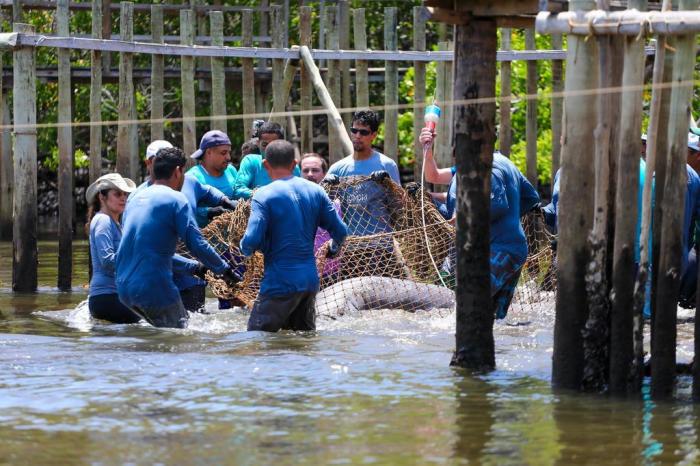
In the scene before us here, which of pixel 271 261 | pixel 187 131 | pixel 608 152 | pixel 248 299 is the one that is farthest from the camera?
pixel 187 131

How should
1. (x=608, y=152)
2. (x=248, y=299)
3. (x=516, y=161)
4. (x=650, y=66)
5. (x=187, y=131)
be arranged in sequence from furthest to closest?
1. (x=516, y=161)
2. (x=650, y=66)
3. (x=187, y=131)
4. (x=248, y=299)
5. (x=608, y=152)

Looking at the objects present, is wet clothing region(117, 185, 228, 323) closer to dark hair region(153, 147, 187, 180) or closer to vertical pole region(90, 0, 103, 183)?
dark hair region(153, 147, 187, 180)

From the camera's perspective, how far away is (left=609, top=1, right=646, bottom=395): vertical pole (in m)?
7.50

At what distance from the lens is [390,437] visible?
7.20m

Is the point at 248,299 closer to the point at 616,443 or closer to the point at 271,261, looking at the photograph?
the point at 271,261

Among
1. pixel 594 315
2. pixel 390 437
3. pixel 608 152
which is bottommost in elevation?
pixel 390 437

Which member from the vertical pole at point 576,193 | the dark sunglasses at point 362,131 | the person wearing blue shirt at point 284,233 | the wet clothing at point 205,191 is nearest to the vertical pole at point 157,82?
the wet clothing at point 205,191

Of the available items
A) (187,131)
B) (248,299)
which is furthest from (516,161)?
(248,299)

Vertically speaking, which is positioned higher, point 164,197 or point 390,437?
point 164,197

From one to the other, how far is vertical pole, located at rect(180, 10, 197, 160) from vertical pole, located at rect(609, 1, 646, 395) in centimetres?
738

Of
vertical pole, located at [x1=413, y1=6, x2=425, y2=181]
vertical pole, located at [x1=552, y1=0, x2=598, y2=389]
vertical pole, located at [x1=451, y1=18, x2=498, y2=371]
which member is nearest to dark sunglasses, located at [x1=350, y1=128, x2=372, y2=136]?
vertical pole, located at [x1=413, y1=6, x2=425, y2=181]

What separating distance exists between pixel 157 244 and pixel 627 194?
12.9 feet

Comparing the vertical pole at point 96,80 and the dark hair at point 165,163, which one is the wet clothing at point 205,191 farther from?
the vertical pole at point 96,80

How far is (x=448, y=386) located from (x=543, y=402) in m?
0.72
